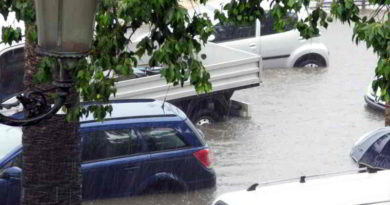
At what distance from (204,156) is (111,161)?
130 cm

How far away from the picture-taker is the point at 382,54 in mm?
7129

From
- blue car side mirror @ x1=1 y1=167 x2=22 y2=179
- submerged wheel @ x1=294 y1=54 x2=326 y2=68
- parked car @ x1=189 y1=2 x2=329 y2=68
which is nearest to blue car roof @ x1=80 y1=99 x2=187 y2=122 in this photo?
blue car side mirror @ x1=1 y1=167 x2=22 y2=179

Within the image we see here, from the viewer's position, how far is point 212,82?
55.2 feet

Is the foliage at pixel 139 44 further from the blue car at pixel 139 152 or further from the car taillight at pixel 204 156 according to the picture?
the car taillight at pixel 204 156

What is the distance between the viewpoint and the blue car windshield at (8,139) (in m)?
11.5

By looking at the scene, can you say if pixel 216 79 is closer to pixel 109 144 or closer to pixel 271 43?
pixel 109 144

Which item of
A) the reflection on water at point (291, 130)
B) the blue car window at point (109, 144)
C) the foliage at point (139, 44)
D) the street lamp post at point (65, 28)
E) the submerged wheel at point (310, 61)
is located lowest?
the reflection on water at point (291, 130)

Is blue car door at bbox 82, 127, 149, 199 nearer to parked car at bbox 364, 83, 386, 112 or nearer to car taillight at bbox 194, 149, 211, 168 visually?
car taillight at bbox 194, 149, 211, 168

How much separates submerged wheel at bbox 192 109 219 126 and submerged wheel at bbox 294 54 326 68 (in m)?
5.82

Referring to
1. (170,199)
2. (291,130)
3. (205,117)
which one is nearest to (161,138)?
(170,199)

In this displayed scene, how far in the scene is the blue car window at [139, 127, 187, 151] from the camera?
12234 millimetres

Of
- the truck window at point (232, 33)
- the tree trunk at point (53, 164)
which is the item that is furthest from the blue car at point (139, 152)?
the truck window at point (232, 33)

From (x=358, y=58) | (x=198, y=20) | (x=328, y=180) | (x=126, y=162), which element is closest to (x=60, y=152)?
(x=198, y=20)

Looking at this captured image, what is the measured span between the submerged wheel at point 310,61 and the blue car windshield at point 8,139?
477 inches
